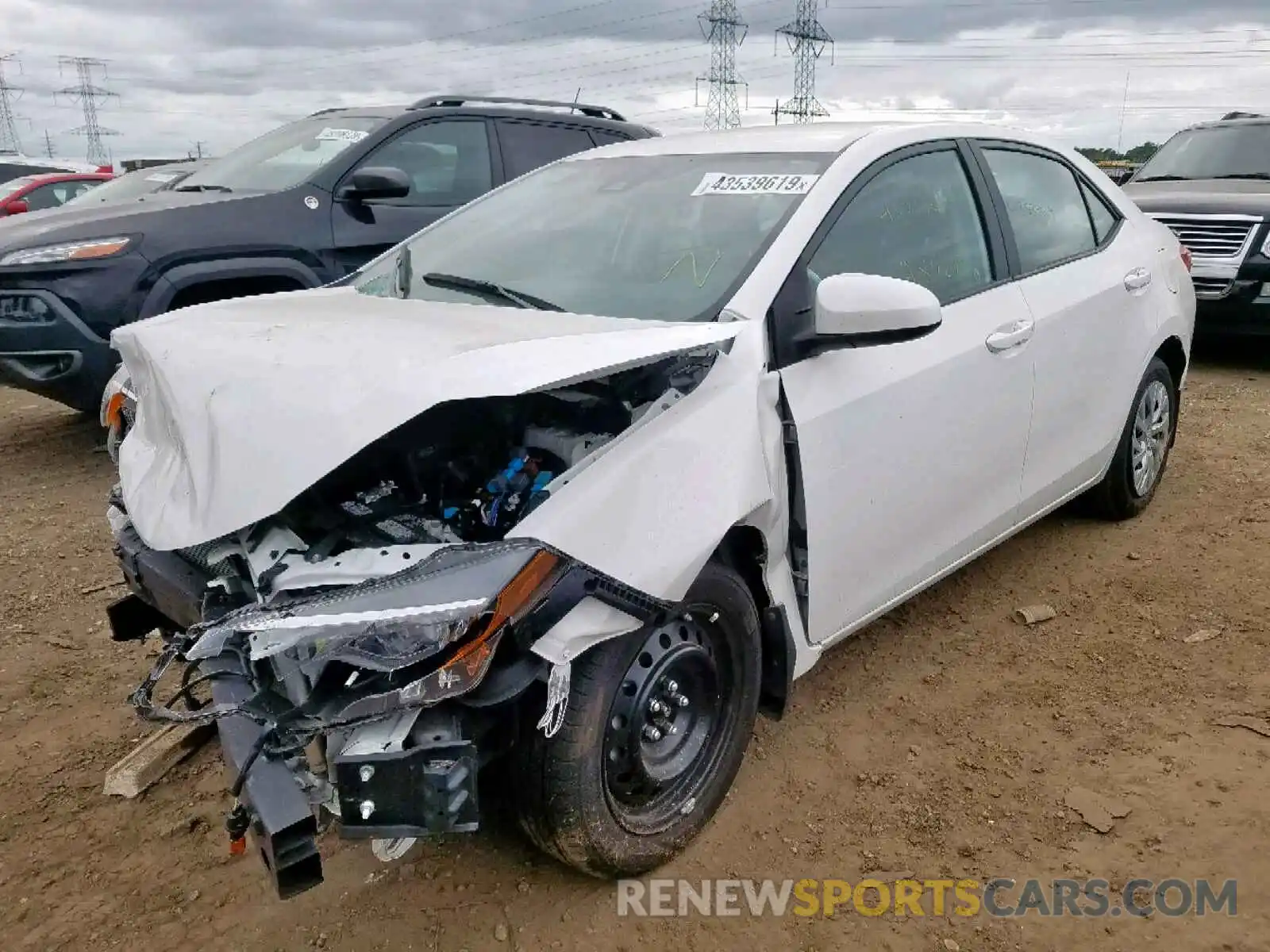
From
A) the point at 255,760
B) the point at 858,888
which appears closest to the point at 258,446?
the point at 255,760

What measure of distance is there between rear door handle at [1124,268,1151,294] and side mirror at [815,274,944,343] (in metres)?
1.91

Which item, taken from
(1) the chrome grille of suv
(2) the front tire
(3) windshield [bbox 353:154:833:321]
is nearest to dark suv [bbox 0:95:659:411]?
(3) windshield [bbox 353:154:833:321]

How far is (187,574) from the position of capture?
237cm

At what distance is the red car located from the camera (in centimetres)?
1213

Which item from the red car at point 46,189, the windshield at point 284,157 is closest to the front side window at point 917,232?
the windshield at point 284,157

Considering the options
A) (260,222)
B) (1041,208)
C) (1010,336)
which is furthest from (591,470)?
(260,222)

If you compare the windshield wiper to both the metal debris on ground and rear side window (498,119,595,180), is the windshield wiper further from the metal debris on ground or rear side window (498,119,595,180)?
rear side window (498,119,595,180)

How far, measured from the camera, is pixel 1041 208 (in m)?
3.80

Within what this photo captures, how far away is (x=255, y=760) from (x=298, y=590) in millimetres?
345

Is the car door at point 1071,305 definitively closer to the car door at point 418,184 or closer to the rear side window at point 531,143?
the car door at point 418,184

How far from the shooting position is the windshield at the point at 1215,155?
→ 8812mm

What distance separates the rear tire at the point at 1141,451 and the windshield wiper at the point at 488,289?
8.73 ft

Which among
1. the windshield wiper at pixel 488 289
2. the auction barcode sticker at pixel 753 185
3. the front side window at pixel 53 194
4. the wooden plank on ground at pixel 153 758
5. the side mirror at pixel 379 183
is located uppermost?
the auction barcode sticker at pixel 753 185

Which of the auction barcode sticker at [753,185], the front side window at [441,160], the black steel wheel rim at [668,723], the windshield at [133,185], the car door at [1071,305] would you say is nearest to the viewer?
the black steel wheel rim at [668,723]
